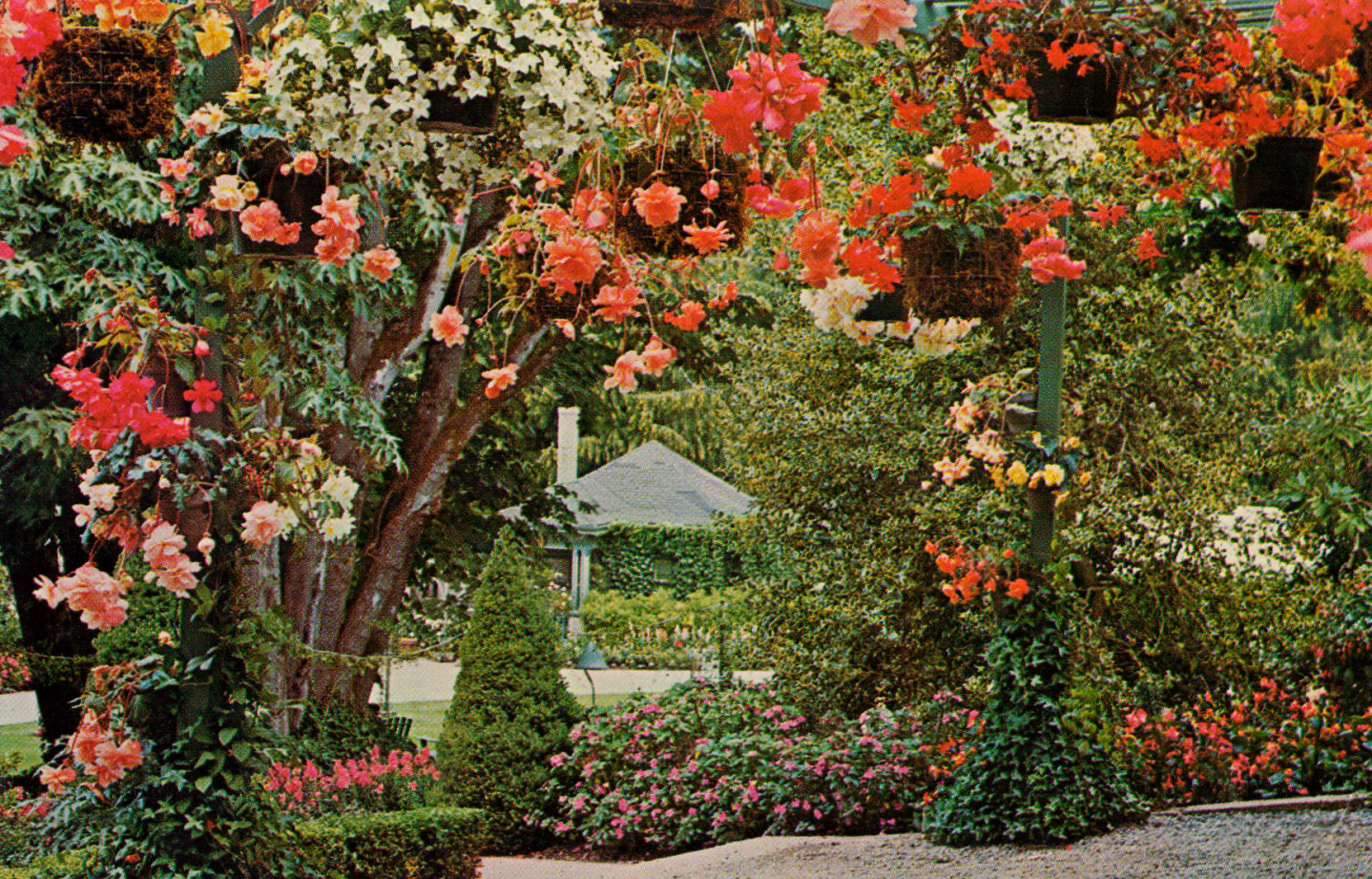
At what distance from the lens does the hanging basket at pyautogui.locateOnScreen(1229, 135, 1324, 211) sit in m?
3.15

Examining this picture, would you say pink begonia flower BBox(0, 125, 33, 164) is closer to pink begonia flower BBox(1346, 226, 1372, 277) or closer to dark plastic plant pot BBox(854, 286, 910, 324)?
pink begonia flower BBox(1346, 226, 1372, 277)

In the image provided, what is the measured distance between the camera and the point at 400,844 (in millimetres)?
6324

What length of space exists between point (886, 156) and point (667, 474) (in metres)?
14.5

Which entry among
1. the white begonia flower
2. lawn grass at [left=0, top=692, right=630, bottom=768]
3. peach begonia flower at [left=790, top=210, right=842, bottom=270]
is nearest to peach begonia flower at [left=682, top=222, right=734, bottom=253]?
peach begonia flower at [left=790, top=210, right=842, bottom=270]

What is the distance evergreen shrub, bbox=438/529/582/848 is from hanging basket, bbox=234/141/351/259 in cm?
470

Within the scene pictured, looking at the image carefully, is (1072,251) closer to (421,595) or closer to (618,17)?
(618,17)

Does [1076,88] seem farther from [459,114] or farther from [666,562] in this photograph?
[666,562]

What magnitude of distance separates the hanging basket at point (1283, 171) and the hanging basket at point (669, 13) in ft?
4.36

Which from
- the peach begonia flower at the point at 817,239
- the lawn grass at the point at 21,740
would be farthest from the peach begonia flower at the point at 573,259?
the lawn grass at the point at 21,740

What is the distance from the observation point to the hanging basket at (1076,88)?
117 inches

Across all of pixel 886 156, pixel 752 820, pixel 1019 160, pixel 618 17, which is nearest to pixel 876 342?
pixel 886 156

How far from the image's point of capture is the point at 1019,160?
6.14 m

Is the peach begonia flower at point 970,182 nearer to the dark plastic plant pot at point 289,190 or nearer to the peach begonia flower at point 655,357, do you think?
the peach begonia flower at point 655,357

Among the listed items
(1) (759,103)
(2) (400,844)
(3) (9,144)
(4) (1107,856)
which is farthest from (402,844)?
(1) (759,103)
